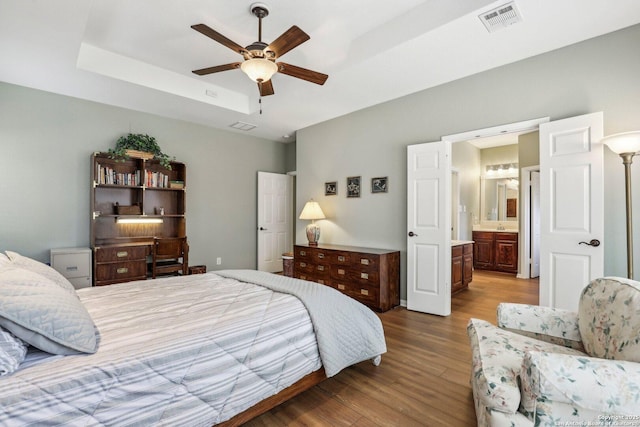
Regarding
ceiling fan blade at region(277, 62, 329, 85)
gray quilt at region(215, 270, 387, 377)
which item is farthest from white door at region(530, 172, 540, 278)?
ceiling fan blade at region(277, 62, 329, 85)

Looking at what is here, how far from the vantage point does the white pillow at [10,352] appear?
3.56 feet

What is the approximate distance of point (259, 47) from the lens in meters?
2.35

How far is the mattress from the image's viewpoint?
3.59 ft

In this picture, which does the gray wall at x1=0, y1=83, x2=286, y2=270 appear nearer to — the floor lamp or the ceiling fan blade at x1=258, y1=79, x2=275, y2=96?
the ceiling fan blade at x1=258, y1=79, x2=275, y2=96

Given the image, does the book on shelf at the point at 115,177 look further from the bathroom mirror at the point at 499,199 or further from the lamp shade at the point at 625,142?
the bathroom mirror at the point at 499,199

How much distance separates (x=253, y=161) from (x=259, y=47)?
11.9ft

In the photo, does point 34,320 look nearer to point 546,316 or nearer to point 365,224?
point 546,316

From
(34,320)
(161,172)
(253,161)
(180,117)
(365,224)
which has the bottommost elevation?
(34,320)

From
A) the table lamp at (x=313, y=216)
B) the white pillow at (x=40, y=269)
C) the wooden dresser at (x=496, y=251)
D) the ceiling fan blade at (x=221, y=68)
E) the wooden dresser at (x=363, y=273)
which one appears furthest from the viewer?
the wooden dresser at (x=496, y=251)

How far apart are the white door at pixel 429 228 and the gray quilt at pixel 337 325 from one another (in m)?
1.58

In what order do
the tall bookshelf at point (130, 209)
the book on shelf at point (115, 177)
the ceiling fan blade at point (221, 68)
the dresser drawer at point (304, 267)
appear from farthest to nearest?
1. the dresser drawer at point (304, 267)
2. the book on shelf at point (115, 177)
3. the tall bookshelf at point (130, 209)
4. the ceiling fan blade at point (221, 68)

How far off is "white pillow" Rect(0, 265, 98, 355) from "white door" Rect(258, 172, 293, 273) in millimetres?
4536

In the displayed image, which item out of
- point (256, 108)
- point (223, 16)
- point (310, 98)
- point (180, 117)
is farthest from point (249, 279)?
point (180, 117)

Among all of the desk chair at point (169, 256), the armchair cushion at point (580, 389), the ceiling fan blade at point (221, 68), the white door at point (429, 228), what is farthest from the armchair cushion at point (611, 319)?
the desk chair at point (169, 256)
